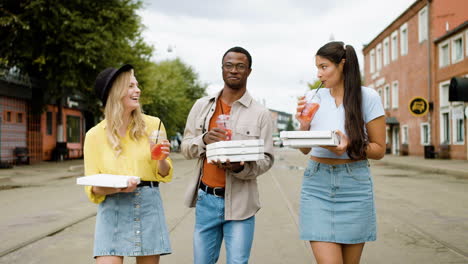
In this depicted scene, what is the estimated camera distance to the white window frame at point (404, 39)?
34.7 m

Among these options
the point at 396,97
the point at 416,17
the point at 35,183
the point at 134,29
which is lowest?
the point at 35,183

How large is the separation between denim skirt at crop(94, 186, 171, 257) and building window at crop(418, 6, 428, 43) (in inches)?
1221

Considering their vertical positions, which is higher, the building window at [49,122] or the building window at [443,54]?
the building window at [443,54]

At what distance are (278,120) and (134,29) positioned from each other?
164 m

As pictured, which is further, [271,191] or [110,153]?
[271,191]

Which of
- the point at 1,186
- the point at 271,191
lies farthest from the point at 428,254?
the point at 1,186

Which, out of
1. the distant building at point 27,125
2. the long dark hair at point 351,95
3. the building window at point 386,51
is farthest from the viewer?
the building window at point 386,51

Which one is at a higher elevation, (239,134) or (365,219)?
(239,134)

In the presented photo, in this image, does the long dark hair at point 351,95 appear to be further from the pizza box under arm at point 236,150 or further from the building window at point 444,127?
the building window at point 444,127

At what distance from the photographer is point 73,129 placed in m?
34.0

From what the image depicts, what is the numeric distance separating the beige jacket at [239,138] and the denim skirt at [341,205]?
1.37 ft

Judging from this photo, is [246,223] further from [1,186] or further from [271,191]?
[1,186]

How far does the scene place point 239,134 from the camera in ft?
10.7

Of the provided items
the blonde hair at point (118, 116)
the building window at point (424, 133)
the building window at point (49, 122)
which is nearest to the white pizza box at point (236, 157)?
the blonde hair at point (118, 116)
